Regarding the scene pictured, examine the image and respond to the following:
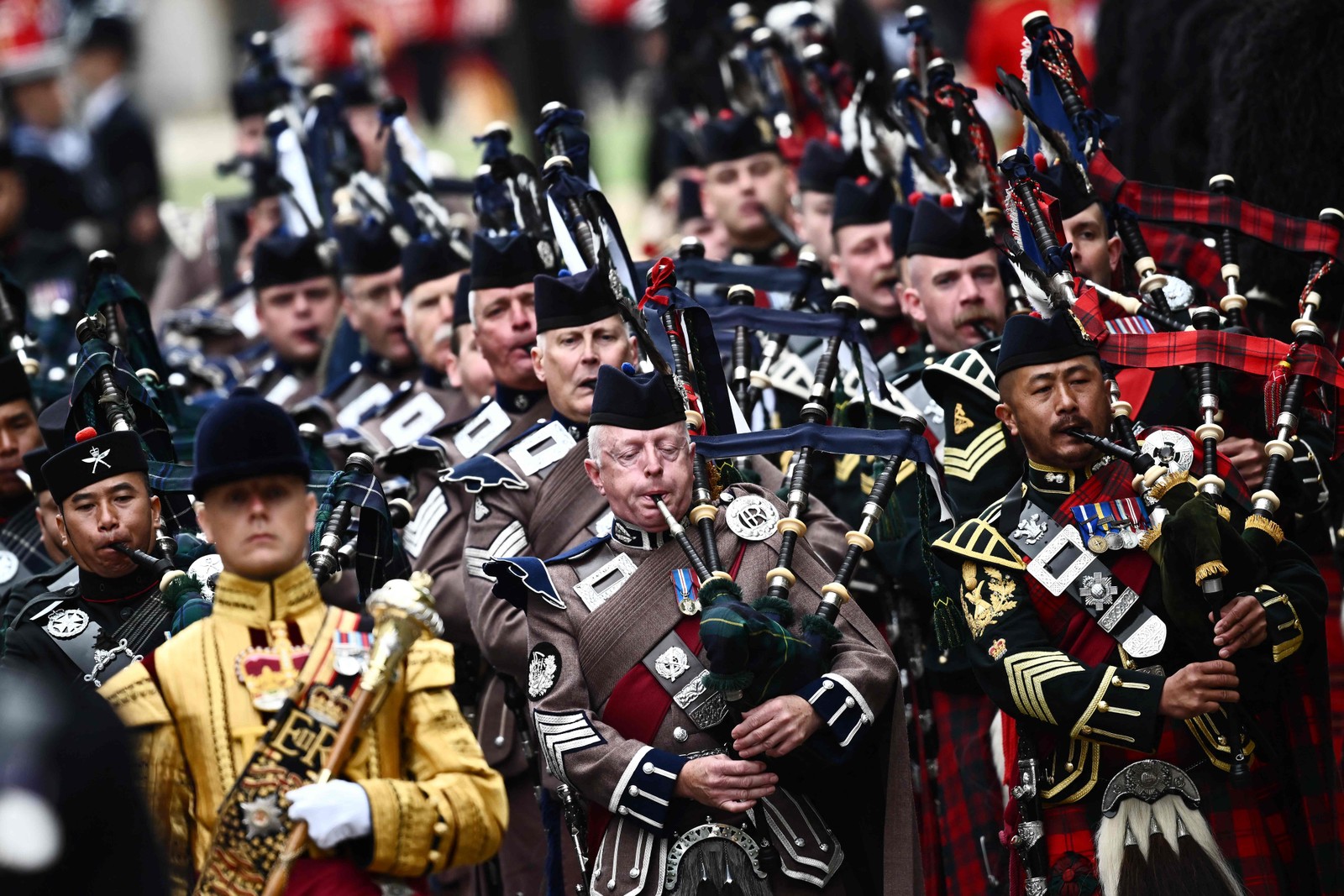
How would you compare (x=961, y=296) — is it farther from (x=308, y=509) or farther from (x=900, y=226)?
(x=308, y=509)

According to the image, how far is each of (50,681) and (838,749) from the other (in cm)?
258

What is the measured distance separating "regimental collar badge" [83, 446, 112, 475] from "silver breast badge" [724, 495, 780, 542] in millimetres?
1856

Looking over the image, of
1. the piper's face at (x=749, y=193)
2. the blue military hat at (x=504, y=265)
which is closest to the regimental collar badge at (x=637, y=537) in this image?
the blue military hat at (x=504, y=265)

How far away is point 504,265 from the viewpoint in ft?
27.3

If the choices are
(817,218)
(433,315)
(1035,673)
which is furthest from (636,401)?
(817,218)

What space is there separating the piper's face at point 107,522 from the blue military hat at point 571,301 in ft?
4.76

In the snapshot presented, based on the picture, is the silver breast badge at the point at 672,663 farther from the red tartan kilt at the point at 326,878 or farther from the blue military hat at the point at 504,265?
the blue military hat at the point at 504,265

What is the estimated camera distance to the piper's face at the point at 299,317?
1092 centimetres

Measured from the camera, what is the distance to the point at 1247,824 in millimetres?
6391

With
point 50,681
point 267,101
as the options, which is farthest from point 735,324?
point 267,101

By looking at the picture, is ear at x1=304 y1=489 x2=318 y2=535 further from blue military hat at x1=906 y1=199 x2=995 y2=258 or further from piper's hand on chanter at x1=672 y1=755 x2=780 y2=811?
blue military hat at x1=906 y1=199 x2=995 y2=258

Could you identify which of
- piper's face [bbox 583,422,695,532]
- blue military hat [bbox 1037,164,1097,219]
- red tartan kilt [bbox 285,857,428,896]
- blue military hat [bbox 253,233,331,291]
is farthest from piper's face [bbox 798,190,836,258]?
red tartan kilt [bbox 285,857,428,896]

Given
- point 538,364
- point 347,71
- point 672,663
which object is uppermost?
point 347,71

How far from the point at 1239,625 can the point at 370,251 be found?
17.1ft
